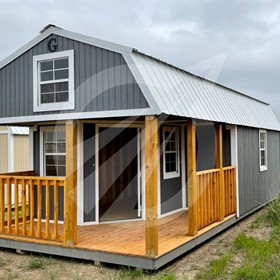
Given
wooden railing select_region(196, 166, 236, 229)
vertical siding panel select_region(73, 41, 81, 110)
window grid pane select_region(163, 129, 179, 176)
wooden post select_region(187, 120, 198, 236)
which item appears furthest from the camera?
window grid pane select_region(163, 129, 179, 176)

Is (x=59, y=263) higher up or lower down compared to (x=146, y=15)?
lower down

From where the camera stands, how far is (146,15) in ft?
38.7

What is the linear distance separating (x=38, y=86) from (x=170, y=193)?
399 cm

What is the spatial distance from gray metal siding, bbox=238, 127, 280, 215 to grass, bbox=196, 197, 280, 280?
1935 millimetres

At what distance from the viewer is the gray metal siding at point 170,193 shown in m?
8.05

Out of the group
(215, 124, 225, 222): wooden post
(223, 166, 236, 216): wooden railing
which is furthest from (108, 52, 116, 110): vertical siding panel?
(223, 166, 236, 216): wooden railing

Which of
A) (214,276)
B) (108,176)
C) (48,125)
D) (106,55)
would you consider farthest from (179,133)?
(214,276)

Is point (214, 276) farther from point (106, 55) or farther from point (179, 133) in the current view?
point (179, 133)

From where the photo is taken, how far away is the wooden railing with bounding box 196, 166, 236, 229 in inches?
262

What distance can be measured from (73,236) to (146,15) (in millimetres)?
8506

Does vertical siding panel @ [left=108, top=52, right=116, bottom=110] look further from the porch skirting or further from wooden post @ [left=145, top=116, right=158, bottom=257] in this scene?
the porch skirting

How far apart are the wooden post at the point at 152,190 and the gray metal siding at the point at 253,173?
173 inches

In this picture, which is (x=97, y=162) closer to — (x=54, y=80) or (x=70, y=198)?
(x=70, y=198)

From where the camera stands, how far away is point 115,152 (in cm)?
891
